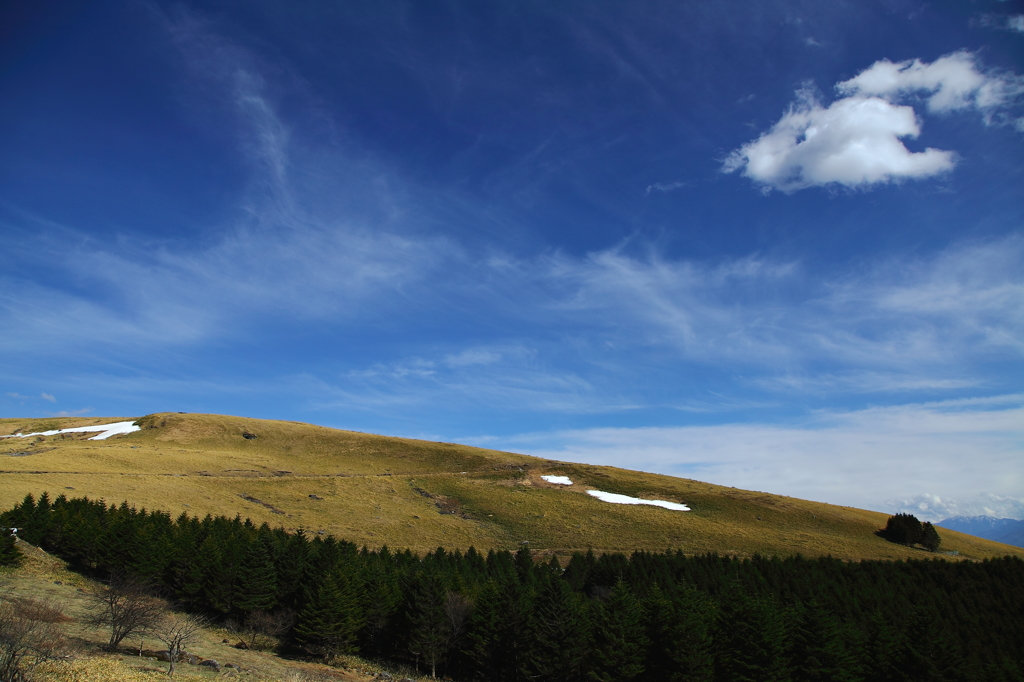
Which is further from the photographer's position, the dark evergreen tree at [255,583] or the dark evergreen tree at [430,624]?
the dark evergreen tree at [255,583]

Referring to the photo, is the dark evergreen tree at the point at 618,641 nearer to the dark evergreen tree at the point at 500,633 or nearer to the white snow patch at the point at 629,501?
the dark evergreen tree at the point at 500,633

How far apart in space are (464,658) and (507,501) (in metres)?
49.5

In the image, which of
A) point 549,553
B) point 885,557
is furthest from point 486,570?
point 885,557

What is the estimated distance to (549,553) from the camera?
71250 mm

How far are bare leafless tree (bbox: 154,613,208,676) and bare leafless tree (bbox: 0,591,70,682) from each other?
17.0 feet

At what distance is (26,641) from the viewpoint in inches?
848

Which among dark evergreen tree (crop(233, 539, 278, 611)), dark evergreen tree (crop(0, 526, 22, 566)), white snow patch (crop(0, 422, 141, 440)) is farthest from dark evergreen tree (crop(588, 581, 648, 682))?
white snow patch (crop(0, 422, 141, 440))

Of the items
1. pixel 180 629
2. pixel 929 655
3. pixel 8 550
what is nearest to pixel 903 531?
pixel 929 655

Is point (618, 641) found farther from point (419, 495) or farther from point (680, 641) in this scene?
point (419, 495)

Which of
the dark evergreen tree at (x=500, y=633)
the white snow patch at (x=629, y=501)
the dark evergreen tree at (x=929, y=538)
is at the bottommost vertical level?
the dark evergreen tree at (x=500, y=633)

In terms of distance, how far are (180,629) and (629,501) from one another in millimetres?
78127

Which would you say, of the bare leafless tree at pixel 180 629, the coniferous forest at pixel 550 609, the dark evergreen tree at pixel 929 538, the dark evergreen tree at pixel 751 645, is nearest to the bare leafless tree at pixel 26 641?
the bare leafless tree at pixel 180 629

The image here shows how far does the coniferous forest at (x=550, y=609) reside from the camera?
35.8 metres

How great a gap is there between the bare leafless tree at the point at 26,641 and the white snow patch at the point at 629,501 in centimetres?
8086
